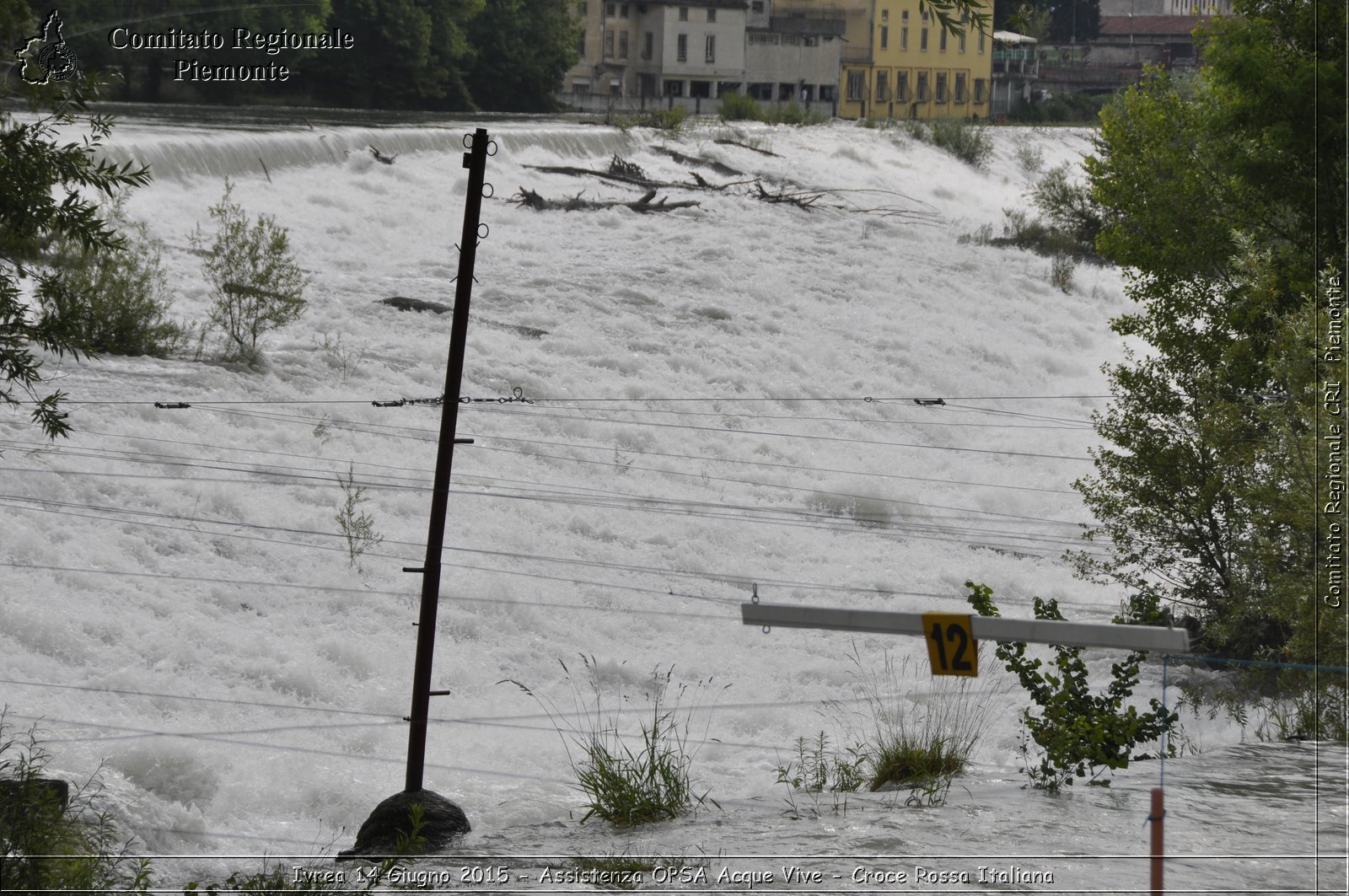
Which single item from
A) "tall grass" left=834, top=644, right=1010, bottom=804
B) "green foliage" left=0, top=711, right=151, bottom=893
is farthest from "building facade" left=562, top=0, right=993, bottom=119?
"green foliage" left=0, top=711, right=151, bottom=893

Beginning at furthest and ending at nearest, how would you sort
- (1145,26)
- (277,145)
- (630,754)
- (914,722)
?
(1145,26) → (277,145) → (914,722) → (630,754)

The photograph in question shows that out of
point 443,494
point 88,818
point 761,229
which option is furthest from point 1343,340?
point 761,229

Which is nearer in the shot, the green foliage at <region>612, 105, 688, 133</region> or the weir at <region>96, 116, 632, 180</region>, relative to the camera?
the weir at <region>96, 116, 632, 180</region>

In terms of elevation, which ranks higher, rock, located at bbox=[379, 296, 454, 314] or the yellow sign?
rock, located at bbox=[379, 296, 454, 314]

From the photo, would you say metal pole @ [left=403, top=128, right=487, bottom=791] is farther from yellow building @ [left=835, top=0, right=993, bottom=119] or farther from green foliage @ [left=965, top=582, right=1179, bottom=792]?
yellow building @ [left=835, top=0, right=993, bottom=119]

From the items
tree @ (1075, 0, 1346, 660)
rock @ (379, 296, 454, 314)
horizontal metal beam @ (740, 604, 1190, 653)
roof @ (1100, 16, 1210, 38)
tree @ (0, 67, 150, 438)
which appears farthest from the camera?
roof @ (1100, 16, 1210, 38)

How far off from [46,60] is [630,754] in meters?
5.79

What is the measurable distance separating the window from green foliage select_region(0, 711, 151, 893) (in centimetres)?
7427

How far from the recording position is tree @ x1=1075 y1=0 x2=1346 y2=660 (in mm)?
14859

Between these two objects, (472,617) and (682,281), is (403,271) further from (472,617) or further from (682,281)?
(472,617)

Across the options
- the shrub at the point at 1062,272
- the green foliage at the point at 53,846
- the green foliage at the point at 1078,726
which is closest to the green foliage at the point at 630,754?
the green foliage at the point at 1078,726

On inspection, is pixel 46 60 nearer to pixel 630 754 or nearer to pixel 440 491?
pixel 440 491

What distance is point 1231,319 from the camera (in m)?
16.5

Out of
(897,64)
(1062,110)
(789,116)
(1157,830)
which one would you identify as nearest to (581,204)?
(789,116)
